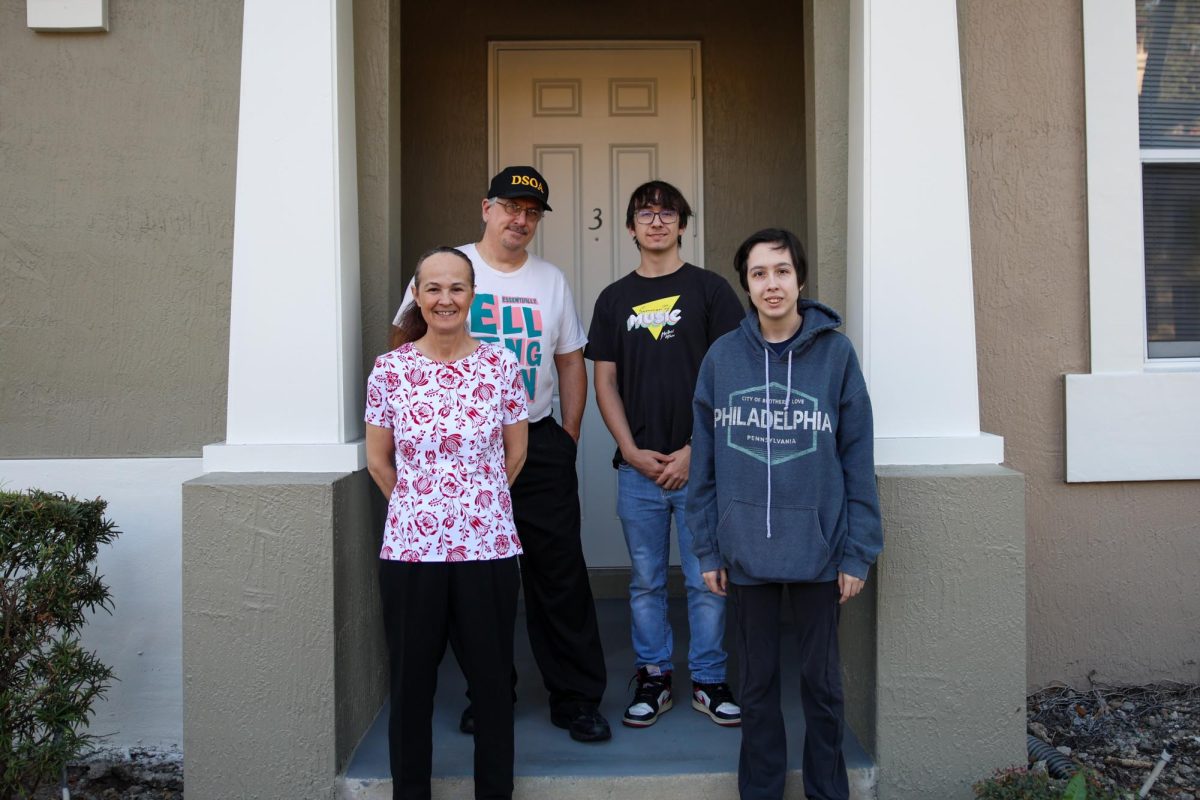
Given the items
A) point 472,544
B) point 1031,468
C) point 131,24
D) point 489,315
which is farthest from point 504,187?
point 1031,468

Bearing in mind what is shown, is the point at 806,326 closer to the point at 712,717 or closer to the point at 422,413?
the point at 422,413

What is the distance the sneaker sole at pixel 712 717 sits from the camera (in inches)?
141

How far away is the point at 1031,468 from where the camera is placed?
4.13m

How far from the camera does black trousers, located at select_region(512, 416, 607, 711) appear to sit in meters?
3.55

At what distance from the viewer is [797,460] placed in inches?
114

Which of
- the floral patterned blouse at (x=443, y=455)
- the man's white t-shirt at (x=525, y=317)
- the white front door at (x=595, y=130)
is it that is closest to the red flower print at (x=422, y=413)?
the floral patterned blouse at (x=443, y=455)

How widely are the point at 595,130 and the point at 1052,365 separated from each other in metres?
2.55

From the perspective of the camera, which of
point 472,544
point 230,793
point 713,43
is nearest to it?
point 472,544

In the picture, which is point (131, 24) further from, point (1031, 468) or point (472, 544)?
point (1031, 468)

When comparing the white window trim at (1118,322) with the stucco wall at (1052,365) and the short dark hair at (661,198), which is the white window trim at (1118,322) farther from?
the short dark hair at (661,198)

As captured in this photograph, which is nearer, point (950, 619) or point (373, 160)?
point (950, 619)

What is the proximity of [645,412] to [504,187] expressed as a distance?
96 cm

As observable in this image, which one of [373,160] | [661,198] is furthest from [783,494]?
[373,160]

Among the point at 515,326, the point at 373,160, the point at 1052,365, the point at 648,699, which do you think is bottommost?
the point at 648,699
